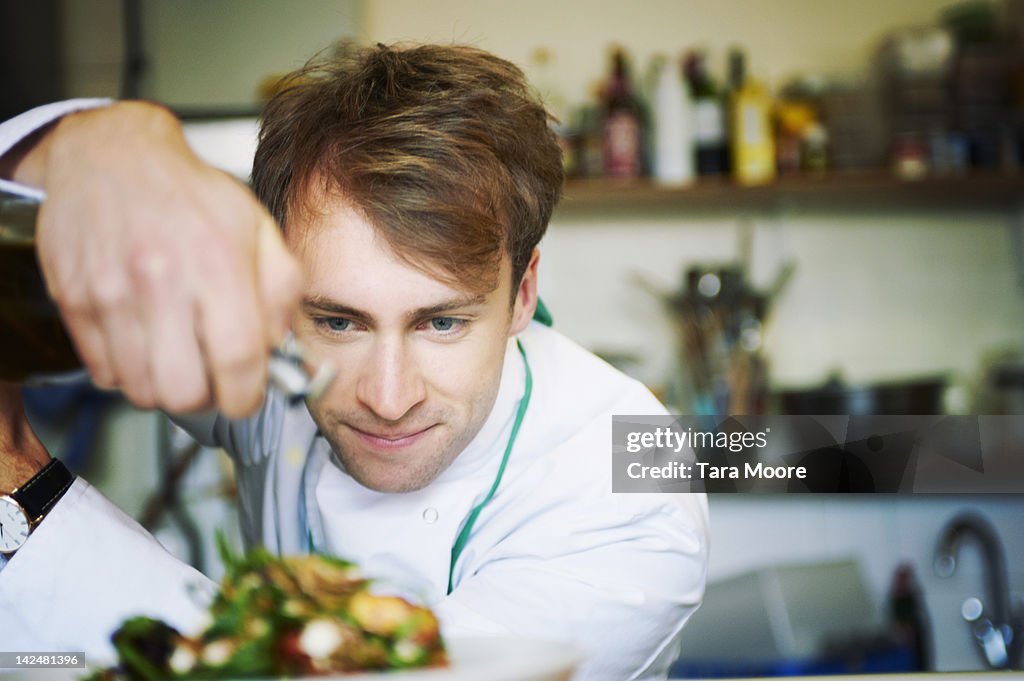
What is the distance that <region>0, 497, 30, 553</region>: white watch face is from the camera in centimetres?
51

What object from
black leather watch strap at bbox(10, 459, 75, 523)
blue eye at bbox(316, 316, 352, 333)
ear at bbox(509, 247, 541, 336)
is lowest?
black leather watch strap at bbox(10, 459, 75, 523)

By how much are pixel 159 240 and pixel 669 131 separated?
3.85 feet

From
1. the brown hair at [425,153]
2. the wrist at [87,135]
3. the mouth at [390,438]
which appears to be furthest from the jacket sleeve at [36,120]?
the mouth at [390,438]

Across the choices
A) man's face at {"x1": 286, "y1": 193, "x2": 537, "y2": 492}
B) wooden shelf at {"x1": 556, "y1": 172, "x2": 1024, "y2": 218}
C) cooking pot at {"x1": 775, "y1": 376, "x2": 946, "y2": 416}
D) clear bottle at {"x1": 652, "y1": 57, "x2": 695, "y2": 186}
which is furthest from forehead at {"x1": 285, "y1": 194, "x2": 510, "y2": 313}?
clear bottle at {"x1": 652, "y1": 57, "x2": 695, "y2": 186}

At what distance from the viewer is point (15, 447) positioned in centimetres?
53

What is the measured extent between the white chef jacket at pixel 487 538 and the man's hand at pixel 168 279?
206 mm

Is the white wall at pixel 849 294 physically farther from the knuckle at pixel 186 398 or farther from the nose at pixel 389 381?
the knuckle at pixel 186 398

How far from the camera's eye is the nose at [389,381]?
0.50 meters

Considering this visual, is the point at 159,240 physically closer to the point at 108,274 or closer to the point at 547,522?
the point at 108,274

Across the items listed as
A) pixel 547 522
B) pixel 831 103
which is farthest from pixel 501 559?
pixel 831 103

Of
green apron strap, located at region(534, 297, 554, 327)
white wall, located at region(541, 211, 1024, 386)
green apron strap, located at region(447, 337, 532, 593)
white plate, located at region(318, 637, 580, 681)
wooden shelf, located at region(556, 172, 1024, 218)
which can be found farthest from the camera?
wooden shelf, located at region(556, 172, 1024, 218)

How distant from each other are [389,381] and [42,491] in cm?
20

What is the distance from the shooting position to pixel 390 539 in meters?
0.62

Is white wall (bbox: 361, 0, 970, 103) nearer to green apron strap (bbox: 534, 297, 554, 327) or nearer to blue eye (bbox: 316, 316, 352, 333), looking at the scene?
green apron strap (bbox: 534, 297, 554, 327)
